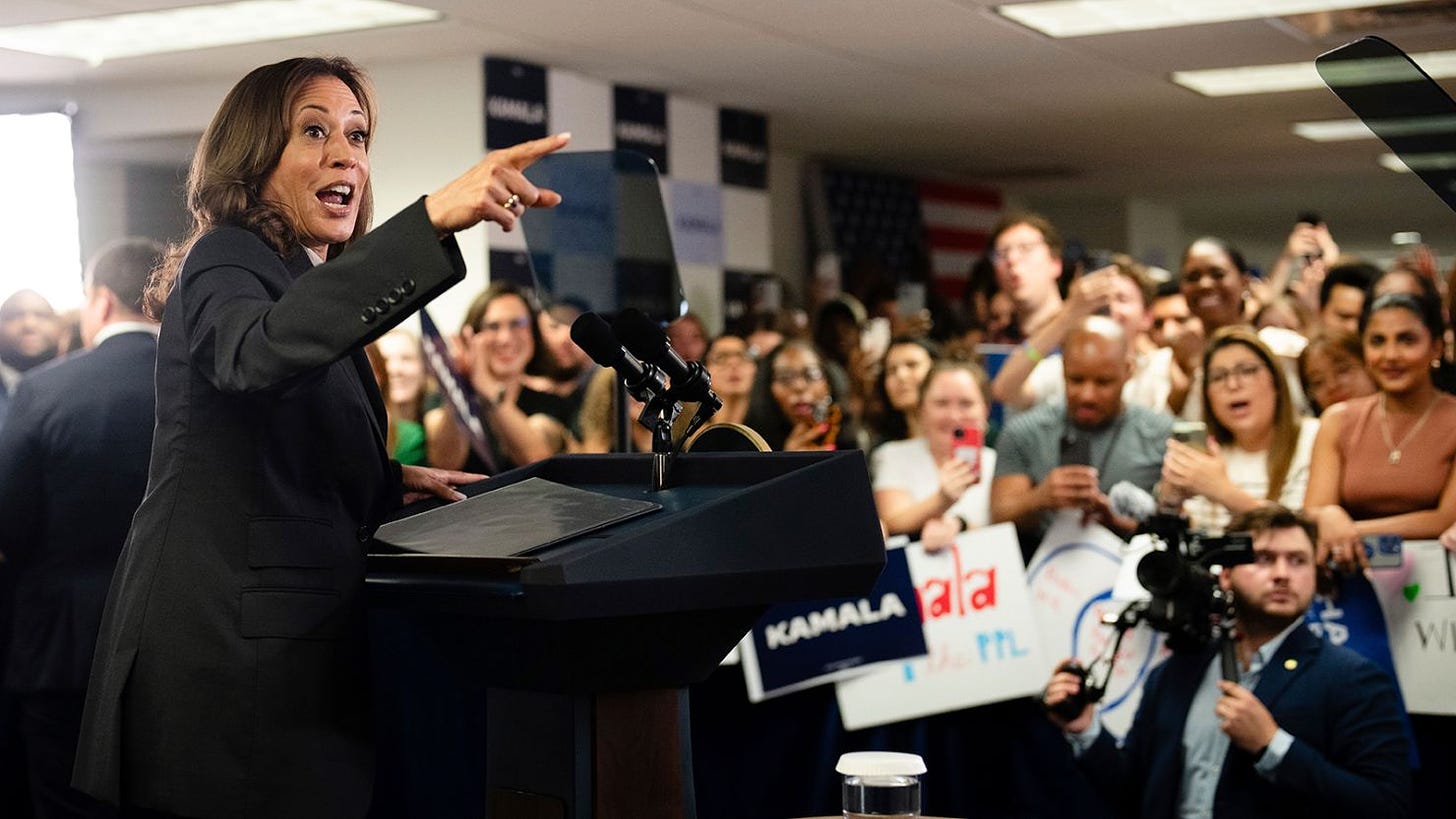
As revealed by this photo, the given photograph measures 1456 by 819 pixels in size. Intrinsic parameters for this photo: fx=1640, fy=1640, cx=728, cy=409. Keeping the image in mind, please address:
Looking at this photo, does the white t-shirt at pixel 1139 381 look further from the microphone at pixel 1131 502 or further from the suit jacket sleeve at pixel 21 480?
the suit jacket sleeve at pixel 21 480

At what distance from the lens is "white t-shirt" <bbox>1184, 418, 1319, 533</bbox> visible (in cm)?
384

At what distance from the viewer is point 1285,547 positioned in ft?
10.6

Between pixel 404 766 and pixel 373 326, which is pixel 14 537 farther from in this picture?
pixel 373 326

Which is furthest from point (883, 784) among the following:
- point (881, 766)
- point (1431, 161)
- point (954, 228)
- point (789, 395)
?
point (954, 228)

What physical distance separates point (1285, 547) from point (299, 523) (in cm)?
224

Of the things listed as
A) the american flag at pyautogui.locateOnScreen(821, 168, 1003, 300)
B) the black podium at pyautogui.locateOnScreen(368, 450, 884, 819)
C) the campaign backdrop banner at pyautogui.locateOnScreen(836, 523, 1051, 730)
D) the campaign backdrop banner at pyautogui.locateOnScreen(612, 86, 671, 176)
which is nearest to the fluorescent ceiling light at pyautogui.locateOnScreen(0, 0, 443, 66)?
the campaign backdrop banner at pyautogui.locateOnScreen(612, 86, 671, 176)

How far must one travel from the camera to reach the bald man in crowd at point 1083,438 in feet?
13.2

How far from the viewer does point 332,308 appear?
4.76 ft

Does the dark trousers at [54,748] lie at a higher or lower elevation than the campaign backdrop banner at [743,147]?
lower

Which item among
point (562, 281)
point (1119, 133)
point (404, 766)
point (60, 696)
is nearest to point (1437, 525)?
point (562, 281)

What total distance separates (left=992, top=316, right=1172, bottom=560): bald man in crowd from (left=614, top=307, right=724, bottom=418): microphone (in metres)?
2.40

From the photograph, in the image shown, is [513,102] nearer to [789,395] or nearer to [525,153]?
[789,395]

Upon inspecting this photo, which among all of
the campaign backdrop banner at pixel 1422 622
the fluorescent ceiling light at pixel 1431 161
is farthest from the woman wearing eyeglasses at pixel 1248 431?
the fluorescent ceiling light at pixel 1431 161

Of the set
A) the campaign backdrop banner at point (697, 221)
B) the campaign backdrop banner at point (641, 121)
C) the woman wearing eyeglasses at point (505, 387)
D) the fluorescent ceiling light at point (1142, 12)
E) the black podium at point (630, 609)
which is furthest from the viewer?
the campaign backdrop banner at point (697, 221)
